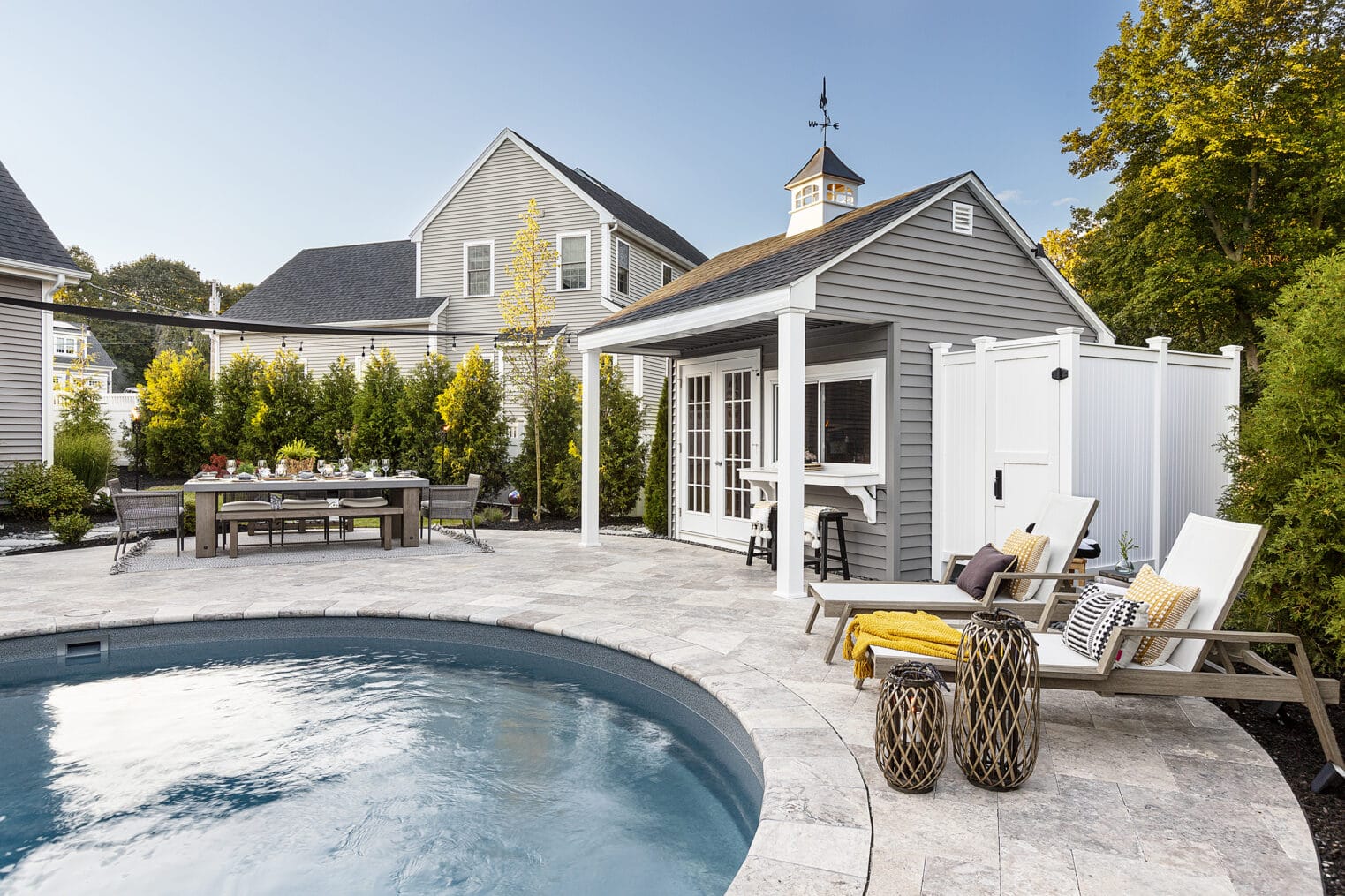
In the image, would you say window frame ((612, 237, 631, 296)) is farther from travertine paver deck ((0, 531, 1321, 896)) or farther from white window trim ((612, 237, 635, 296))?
travertine paver deck ((0, 531, 1321, 896))

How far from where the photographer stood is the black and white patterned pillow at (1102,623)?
316 centimetres

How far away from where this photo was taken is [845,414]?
740cm


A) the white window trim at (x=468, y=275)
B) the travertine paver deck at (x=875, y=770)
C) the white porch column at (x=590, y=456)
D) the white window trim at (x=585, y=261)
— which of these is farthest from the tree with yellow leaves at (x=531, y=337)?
the travertine paver deck at (x=875, y=770)

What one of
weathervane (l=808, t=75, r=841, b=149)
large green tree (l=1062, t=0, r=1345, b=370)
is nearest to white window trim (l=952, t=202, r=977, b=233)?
weathervane (l=808, t=75, r=841, b=149)

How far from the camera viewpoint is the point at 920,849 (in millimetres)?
2299

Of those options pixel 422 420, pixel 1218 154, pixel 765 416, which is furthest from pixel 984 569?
pixel 1218 154

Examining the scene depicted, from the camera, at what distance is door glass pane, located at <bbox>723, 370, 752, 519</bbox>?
29.0ft

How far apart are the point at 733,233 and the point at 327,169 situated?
414 inches

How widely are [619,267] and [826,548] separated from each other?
34.3 feet

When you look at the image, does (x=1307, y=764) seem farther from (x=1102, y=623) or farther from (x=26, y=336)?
(x=26, y=336)

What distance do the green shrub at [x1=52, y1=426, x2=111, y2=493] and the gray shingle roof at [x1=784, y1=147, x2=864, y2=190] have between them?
10737 mm

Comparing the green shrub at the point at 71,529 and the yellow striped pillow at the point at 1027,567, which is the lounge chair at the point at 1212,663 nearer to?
the yellow striped pillow at the point at 1027,567

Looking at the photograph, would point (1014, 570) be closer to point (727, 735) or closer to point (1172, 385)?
point (727, 735)

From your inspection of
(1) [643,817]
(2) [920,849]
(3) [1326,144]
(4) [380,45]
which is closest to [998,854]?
(2) [920,849]
